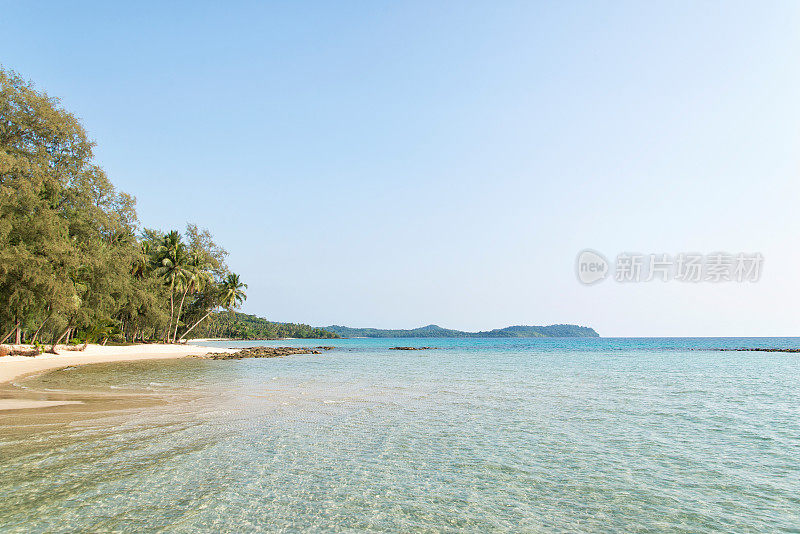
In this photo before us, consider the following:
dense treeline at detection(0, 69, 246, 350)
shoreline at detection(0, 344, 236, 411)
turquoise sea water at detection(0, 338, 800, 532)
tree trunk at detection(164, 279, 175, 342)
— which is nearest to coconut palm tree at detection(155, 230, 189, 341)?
tree trunk at detection(164, 279, 175, 342)

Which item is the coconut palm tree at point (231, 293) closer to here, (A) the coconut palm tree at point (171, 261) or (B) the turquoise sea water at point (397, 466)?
(A) the coconut palm tree at point (171, 261)

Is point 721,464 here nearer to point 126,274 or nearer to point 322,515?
point 322,515

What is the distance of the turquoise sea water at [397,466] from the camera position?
6949 millimetres

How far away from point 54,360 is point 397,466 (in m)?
37.9

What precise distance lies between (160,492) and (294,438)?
14.9ft

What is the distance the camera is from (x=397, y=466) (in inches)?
382

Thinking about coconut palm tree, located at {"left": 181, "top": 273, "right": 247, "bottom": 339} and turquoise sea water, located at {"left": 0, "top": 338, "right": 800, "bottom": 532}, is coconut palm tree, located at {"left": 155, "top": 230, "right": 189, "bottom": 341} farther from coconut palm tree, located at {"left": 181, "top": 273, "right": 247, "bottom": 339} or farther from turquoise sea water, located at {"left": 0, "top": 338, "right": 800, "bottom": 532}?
turquoise sea water, located at {"left": 0, "top": 338, "right": 800, "bottom": 532}

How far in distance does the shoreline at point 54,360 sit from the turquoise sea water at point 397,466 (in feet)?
7.71

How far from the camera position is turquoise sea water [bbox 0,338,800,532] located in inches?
274

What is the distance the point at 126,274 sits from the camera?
4466 cm

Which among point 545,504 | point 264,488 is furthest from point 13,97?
point 545,504

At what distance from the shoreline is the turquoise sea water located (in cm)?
235

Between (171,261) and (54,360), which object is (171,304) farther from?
(54,360)

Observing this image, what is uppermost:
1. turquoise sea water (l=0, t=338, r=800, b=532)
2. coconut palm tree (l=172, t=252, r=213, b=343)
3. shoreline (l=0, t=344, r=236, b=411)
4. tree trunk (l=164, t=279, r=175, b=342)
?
coconut palm tree (l=172, t=252, r=213, b=343)
